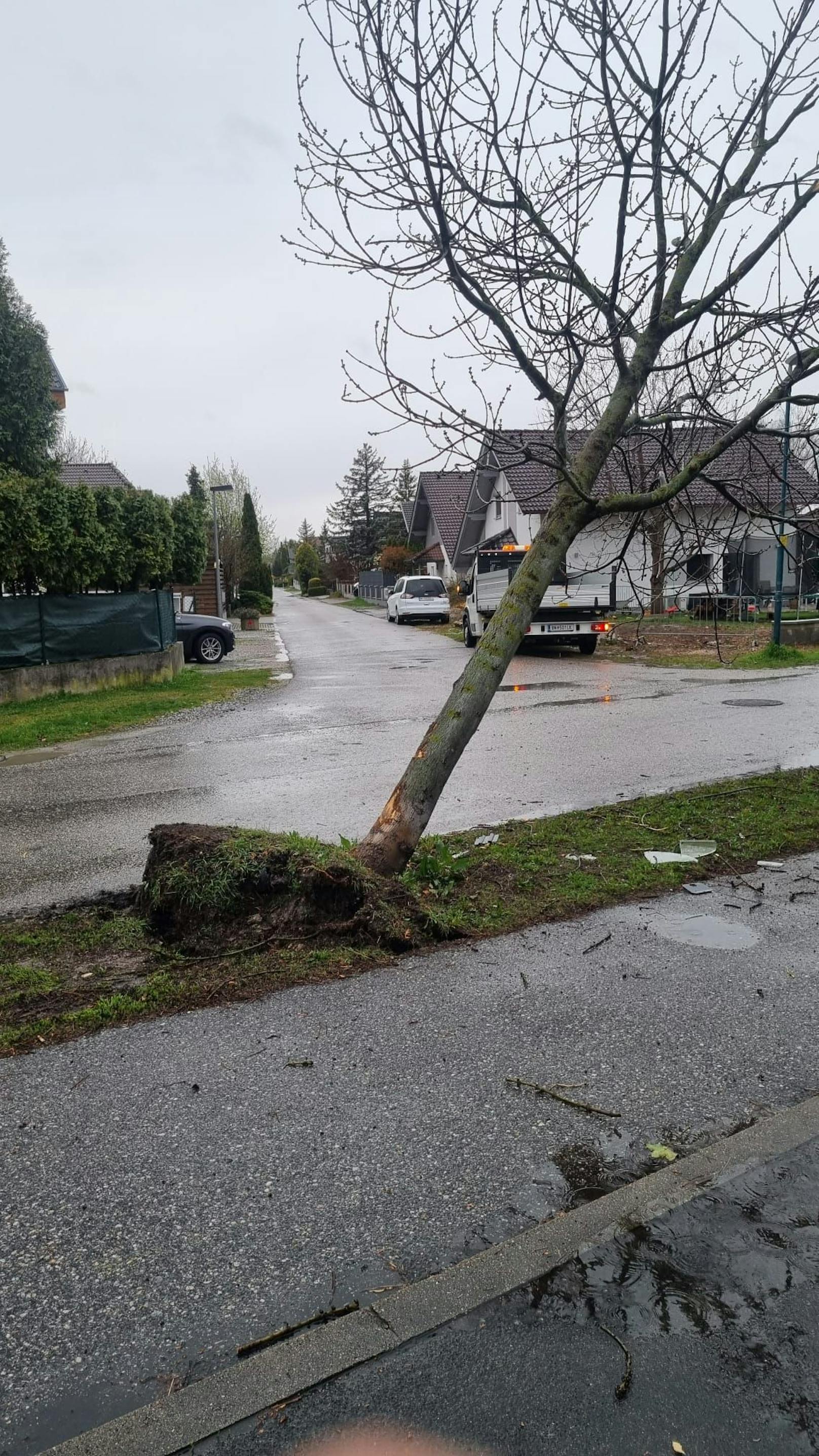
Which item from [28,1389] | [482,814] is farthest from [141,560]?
[28,1389]

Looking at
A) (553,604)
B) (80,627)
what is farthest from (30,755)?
(553,604)

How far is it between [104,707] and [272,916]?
10819 mm

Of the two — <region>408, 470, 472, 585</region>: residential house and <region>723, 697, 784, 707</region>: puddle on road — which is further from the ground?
<region>408, 470, 472, 585</region>: residential house

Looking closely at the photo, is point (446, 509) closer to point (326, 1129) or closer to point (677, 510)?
point (677, 510)

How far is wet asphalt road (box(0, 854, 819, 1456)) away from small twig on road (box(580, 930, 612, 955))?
0.05 feet

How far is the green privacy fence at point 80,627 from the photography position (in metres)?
15.6

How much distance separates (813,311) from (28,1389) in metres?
5.48

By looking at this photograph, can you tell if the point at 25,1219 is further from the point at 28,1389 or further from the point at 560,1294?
the point at 560,1294

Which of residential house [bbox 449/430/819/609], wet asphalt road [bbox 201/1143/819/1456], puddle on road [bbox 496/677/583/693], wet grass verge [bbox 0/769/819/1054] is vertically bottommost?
wet asphalt road [bbox 201/1143/819/1456]

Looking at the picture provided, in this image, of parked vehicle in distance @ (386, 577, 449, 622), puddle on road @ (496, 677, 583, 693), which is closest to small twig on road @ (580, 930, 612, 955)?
puddle on road @ (496, 677, 583, 693)

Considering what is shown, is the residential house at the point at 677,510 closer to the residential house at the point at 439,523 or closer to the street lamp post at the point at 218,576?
the street lamp post at the point at 218,576

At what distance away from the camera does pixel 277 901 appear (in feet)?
16.2

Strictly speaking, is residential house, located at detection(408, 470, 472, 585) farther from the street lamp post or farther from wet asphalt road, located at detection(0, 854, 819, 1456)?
wet asphalt road, located at detection(0, 854, 819, 1456)

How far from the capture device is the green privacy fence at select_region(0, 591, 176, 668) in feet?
51.0
